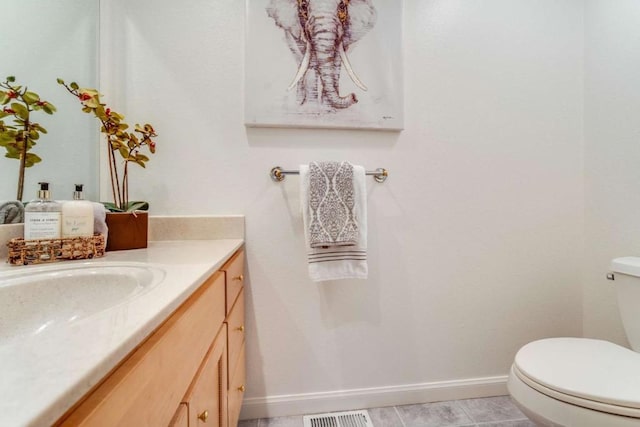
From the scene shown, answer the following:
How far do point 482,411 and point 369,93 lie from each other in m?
1.50

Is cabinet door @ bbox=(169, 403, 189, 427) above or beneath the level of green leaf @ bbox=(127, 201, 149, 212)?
beneath

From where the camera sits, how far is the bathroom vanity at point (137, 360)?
0.79 ft

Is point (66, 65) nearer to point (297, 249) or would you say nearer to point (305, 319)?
point (297, 249)

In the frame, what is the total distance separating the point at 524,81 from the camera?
1355mm

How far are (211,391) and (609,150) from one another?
1.81m

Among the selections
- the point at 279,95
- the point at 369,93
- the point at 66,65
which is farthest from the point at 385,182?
the point at 66,65

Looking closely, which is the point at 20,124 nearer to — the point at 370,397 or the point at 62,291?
the point at 62,291

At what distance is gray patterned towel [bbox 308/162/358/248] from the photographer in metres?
1.11

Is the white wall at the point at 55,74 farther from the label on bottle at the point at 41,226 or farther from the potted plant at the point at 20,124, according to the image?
the label on bottle at the point at 41,226

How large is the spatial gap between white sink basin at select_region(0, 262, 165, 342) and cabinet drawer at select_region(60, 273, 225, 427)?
0.34ft

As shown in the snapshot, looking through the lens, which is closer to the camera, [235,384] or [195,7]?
[235,384]

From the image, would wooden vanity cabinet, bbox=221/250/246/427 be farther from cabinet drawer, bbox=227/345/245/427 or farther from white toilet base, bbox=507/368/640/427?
white toilet base, bbox=507/368/640/427

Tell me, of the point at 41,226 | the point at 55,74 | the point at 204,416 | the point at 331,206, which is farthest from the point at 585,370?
the point at 55,74

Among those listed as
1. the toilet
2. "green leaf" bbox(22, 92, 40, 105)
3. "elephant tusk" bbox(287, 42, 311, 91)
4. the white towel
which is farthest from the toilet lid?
"green leaf" bbox(22, 92, 40, 105)
